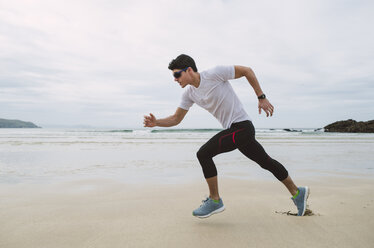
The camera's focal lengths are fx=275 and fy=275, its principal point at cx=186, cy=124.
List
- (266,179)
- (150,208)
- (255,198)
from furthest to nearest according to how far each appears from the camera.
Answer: (266,179), (255,198), (150,208)

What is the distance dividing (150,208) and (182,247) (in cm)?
114

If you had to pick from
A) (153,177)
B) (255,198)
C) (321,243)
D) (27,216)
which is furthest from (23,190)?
(321,243)

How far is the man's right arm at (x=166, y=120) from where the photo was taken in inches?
131

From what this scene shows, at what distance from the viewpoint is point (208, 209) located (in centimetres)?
293

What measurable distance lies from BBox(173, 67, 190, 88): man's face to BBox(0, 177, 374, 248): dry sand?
146cm

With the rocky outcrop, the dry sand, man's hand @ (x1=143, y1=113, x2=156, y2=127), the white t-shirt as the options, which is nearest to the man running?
the white t-shirt

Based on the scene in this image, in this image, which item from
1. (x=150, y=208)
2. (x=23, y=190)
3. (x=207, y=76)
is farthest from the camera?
(x=23, y=190)

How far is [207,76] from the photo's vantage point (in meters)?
2.88

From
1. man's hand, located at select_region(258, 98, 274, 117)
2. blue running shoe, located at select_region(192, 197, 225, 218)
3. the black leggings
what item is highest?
man's hand, located at select_region(258, 98, 274, 117)

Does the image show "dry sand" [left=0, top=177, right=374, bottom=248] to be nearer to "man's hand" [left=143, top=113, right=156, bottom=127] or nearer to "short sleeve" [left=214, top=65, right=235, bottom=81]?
"man's hand" [left=143, top=113, right=156, bottom=127]

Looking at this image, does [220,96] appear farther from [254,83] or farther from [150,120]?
[150,120]

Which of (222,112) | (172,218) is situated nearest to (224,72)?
(222,112)

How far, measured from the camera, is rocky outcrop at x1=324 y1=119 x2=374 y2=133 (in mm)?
34125

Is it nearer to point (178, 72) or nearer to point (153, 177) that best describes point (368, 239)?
point (178, 72)
